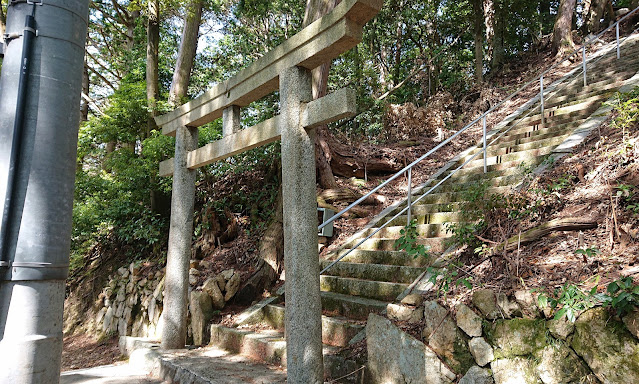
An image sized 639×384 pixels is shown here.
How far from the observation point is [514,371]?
7.70ft

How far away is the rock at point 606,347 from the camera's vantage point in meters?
1.97

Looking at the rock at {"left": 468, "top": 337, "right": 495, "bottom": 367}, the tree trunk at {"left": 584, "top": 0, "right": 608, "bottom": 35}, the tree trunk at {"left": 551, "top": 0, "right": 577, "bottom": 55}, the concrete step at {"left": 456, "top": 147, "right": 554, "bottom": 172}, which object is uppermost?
the tree trunk at {"left": 584, "top": 0, "right": 608, "bottom": 35}

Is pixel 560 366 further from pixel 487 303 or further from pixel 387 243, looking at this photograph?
pixel 387 243

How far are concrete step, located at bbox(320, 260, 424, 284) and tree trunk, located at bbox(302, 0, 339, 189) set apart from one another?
6.92 feet

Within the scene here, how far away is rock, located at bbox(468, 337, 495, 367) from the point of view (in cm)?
247

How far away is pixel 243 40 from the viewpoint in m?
9.98

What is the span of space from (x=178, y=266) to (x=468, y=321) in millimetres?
3395

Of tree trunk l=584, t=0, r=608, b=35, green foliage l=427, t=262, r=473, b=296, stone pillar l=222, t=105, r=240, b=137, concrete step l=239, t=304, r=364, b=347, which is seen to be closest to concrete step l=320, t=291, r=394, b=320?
concrete step l=239, t=304, r=364, b=347

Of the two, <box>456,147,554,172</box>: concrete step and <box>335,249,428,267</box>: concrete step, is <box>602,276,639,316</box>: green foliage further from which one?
<box>456,147,554,172</box>: concrete step

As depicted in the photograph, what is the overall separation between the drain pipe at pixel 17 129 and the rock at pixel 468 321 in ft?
8.03

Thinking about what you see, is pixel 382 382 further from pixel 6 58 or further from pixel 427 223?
pixel 6 58

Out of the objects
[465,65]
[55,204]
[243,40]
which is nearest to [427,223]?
[55,204]

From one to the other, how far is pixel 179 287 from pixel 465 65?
12.2m

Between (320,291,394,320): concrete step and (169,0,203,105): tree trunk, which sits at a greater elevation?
(169,0,203,105): tree trunk
